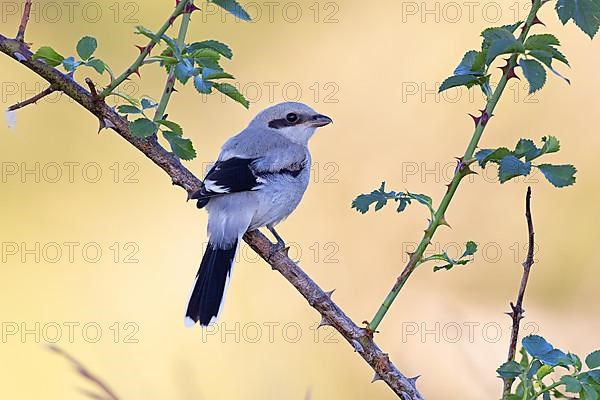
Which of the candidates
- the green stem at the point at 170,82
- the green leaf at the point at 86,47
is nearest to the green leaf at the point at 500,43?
the green stem at the point at 170,82

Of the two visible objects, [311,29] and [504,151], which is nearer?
[504,151]

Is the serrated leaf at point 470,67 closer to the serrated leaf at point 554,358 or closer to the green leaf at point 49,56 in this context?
the serrated leaf at point 554,358

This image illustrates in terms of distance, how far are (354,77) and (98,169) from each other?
1756 millimetres

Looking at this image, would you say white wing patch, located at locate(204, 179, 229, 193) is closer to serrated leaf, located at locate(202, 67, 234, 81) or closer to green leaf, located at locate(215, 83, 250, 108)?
green leaf, located at locate(215, 83, 250, 108)

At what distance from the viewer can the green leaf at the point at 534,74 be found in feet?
5.10

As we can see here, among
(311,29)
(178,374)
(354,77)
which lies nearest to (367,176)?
(354,77)

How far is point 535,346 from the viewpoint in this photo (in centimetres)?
149

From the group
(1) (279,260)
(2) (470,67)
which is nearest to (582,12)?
(2) (470,67)

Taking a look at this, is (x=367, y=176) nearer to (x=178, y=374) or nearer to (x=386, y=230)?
→ (x=386, y=230)

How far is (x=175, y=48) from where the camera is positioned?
1712mm

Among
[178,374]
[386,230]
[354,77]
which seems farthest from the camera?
[354,77]

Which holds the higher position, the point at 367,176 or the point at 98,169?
the point at 98,169

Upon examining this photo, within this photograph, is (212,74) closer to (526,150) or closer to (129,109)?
(129,109)

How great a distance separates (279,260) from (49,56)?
621mm
